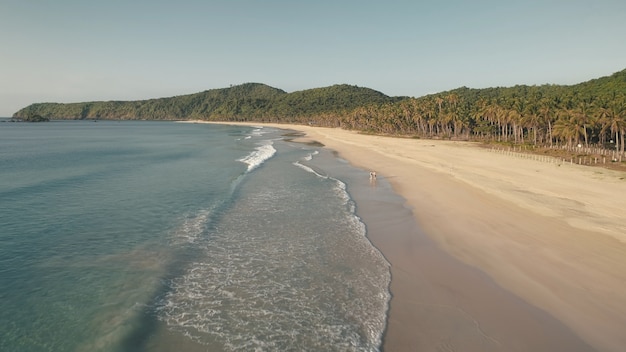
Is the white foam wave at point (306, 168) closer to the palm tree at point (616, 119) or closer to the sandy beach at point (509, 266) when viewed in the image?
the sandy beach at point (509, 266)

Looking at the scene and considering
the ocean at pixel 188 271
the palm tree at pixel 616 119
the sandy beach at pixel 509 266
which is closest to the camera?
the sandy beach at pixel 509 266

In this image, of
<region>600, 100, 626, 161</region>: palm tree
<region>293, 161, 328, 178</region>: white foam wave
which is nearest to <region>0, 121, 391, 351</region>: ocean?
<region>293, 161, 328, 178</region>: white foam wave

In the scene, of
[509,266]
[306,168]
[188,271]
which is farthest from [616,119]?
[188,271]

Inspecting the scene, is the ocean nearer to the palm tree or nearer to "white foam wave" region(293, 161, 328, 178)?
"white foam wave" region(293, 161, 328, 178)

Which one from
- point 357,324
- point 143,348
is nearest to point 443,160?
point 357,324

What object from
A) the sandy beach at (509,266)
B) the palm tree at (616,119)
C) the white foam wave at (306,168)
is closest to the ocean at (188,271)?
the sandy beach at (509,266)
